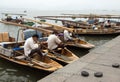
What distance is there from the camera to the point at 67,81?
6.20m

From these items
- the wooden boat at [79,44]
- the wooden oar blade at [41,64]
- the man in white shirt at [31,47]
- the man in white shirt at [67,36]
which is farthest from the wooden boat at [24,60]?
the wooden boat at [79,44]

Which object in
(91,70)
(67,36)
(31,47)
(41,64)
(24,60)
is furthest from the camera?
(67,36)

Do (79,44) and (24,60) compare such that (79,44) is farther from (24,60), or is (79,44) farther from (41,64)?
(41,64)

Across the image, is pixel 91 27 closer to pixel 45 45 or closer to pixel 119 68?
pixel 45 45

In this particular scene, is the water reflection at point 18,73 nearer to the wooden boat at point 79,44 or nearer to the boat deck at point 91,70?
the boat deck at point 91,70

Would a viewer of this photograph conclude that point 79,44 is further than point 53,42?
Yes

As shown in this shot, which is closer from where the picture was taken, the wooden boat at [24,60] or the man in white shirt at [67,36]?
the wooden boat at [24,60]

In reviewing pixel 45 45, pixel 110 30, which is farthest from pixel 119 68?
pixel 110 30

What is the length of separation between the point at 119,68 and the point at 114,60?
1252 millimetres

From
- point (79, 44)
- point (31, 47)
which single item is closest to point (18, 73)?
point (31, 47)

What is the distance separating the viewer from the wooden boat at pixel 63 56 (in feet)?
36.6

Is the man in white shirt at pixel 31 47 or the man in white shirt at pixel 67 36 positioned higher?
the man in white shirt at pixel 31 47

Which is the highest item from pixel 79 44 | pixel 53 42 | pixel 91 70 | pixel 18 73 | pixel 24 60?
pixel 91 70

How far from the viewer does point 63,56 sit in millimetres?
Answer: 11719
